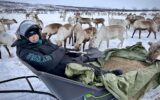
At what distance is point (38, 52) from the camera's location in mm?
1861

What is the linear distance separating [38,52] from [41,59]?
109 mm

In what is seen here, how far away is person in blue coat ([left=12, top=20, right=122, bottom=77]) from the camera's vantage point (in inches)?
69.7

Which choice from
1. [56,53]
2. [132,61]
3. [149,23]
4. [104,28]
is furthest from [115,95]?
[149,23]

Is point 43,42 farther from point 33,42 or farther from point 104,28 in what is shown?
point 104,28

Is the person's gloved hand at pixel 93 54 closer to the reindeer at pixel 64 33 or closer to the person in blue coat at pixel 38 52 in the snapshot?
the person in blue coat at pixel 38 52

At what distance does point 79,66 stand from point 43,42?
0.44 metres

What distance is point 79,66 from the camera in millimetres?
1762

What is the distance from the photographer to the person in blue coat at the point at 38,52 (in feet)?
5.81

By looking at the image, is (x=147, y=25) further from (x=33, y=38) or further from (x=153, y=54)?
(x=33, y=38)

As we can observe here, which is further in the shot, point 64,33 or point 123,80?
point 64,33

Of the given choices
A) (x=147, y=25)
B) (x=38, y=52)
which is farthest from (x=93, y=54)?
(x=147, y=25)

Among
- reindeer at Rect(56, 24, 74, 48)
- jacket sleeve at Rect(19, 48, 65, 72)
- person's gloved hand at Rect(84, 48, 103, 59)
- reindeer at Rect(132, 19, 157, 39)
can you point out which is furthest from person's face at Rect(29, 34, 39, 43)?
reindeer at Rect(132, 19, 157, 39)

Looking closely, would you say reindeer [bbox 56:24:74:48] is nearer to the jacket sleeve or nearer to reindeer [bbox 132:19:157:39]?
reindeer [bbox 132:19:157:39]

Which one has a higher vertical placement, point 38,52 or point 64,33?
point 38,52
